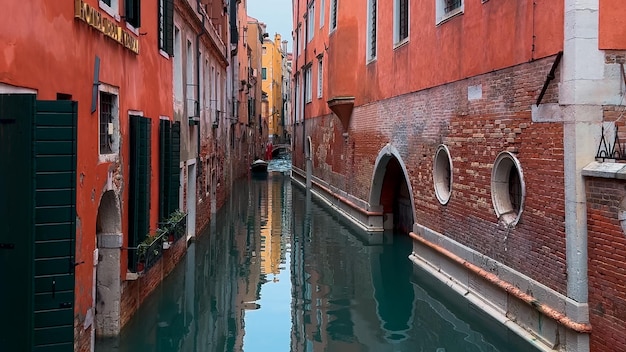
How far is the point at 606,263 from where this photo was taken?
6289mm

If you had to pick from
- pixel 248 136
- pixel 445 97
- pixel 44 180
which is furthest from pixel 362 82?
pixel 248 136

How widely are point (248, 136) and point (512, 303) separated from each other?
3350cm

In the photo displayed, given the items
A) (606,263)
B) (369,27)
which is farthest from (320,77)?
(606,263)

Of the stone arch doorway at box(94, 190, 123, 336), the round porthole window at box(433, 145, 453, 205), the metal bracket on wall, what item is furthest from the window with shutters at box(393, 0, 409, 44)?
the stone arch doorway at box(94, 190, 123, 336)

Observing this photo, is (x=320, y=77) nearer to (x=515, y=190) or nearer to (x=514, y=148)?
(x=515, y=190)

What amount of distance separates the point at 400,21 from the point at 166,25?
5.59 m

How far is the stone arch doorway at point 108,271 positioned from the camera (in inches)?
311

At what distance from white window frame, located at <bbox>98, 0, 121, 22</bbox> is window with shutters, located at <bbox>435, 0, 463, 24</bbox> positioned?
5.27m

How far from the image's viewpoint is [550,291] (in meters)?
7.20

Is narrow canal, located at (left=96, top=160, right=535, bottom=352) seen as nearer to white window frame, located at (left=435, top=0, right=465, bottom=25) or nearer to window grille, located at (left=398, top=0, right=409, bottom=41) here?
white window frame, located at (left=435, top=0, right=465, bottom=25)

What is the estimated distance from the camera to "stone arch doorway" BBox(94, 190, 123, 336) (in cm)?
790

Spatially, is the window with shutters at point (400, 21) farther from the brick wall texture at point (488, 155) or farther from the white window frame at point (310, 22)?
the white window frame at point (310, 22)

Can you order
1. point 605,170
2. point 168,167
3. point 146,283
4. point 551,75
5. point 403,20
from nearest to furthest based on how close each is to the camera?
point 605,170 → point 551,75 → point 146,283 → point 168,167 → point 403,20

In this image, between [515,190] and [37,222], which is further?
[515,190]
